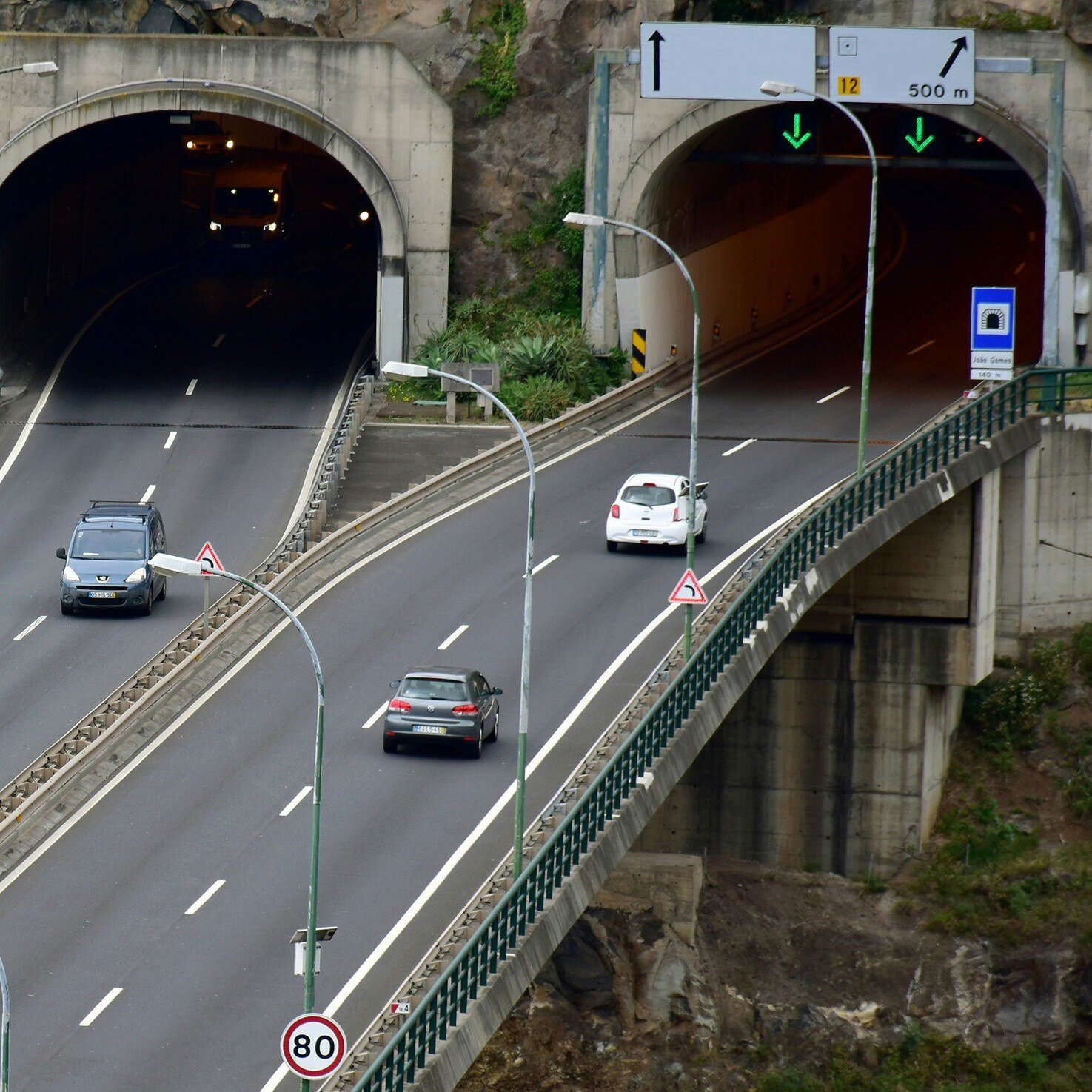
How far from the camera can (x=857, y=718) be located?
4778 cm

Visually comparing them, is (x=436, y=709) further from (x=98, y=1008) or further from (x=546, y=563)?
(x=546, y=563)

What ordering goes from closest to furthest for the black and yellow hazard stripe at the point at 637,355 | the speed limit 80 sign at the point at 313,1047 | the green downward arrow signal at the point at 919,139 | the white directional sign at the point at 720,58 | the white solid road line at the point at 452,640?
the speed limit 80 sign at the point at 313,1047 < the white solid road line at the point at 452,640 < the white directional sign at the point at 720,58 < the green downward arrow signal at the point at 919,139 < the black and yellow hazard stripe at the point at 637,355

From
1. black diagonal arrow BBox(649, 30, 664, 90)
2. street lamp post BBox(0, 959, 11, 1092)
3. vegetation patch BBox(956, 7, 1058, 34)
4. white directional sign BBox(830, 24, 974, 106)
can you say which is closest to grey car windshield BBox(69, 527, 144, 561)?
black diagonal arrow BBox(649, 30, 664, 90)

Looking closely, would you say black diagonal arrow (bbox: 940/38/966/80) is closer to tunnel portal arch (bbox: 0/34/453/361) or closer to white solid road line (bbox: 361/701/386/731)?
tunnel portal arch (bbox: 0/34/453/361)

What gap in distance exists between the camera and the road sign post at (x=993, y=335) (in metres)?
47.9

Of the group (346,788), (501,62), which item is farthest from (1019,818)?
(501,62)

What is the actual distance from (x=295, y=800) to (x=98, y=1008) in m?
6.68

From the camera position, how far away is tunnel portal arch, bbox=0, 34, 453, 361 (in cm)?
5747

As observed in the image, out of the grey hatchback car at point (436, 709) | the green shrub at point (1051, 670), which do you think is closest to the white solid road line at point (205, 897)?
the grey hatchback car at point (436, 709)

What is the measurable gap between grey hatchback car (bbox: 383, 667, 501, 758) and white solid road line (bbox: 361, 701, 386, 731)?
1.26 meters

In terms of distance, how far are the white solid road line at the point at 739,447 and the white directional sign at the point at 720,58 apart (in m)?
8.33

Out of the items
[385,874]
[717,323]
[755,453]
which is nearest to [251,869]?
[385,874]

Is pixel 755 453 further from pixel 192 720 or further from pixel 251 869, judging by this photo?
pixel 251 869

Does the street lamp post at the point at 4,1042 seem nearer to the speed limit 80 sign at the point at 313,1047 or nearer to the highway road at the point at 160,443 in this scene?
the speed limit 80 sign at the point at 313,1047
